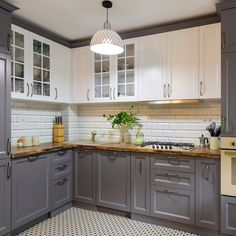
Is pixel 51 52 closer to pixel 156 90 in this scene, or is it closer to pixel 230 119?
pixel 156 90

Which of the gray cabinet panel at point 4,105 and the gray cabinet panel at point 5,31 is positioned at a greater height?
the gray cabinet panel at point 5,31

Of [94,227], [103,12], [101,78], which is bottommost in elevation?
[94,227]

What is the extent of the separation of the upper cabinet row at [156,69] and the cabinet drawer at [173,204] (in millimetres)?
1092

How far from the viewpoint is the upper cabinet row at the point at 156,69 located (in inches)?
105

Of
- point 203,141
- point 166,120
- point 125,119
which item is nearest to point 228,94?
point 203,141

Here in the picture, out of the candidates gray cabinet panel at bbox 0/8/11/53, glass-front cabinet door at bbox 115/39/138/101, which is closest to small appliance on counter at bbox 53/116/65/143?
glass-front cabinet door at bbox 115/39/138/101

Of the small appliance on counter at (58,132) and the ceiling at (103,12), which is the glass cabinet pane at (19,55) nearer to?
the ceiling at (103,12)

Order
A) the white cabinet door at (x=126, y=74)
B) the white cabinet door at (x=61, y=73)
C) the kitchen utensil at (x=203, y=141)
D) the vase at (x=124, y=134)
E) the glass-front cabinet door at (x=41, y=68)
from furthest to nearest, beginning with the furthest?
1. the vase at (x=124, y=134)
2. the white cabinet door at (x=61, y=73)
3. the white cabinet door at (x=126, y=74)
4. the glass-front cabinet door at (x=41, y=68)
5. the kitchen utensil at (x=203, y=141)

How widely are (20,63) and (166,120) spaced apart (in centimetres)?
198

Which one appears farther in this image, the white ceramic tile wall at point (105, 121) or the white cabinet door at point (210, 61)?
the white ceramic tile wall at point (105, 121)

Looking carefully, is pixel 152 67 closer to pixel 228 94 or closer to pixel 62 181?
pixel 228 94

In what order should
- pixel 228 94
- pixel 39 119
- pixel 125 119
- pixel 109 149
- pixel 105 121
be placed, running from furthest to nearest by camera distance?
pixel 105 121
pixel 39 119
pixel 125 119
pixel 109 149
pixel 228 94

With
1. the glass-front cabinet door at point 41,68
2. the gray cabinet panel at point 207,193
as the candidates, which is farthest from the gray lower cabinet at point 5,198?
the gray cabinet panel at point 207,193

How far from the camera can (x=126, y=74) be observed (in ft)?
10.4
